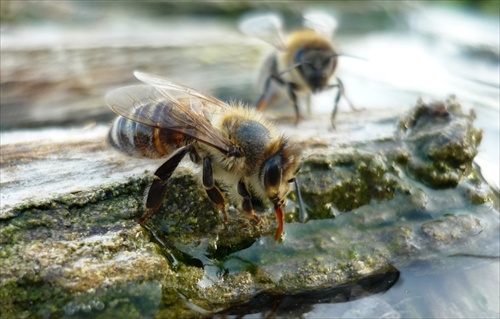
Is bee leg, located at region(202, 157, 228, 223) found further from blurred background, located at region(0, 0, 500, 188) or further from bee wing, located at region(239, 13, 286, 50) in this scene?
bee wing, located at region(239, 13, 286, 50)

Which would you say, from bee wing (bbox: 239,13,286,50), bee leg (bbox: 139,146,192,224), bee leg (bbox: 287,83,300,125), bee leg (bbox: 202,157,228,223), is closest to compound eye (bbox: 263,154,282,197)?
bee leg (bbox: 202,157,228,223)

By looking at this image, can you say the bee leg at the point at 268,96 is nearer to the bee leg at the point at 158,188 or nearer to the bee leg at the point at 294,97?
the bee leg at the point at 294,97

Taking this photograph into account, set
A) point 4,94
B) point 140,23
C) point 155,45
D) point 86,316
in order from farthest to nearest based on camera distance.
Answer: point 140,23
point 155,45
point 4,94
point 86,316

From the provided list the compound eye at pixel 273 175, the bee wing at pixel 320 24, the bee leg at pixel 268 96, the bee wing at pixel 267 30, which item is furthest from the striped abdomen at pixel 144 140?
the bee wing at pixel 320 24

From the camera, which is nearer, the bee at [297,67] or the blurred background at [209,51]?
the blurred background at [209,51]

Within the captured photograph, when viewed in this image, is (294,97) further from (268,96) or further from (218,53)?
(218,53)

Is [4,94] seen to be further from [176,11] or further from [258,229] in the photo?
[176,11]

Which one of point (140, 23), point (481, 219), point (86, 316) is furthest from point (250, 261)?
point (140, 23)
